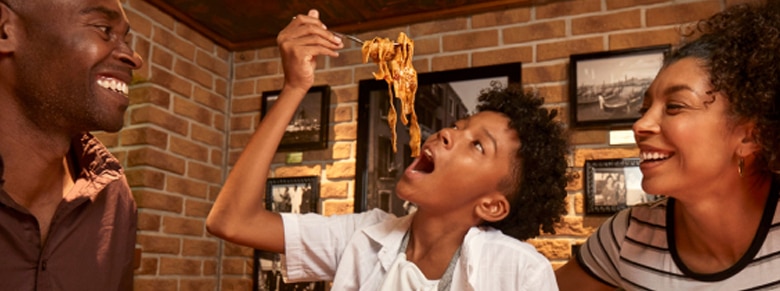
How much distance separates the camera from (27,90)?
3.92 ft

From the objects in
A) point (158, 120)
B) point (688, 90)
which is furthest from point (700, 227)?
point (158, 120)

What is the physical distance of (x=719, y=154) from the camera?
4.37 ft

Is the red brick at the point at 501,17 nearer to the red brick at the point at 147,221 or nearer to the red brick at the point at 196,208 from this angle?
the red brick at the point at 196,208

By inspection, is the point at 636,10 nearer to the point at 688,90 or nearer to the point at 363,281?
the point at 688,90

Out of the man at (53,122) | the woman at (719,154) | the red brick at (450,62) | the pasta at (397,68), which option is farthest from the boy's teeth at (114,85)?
the red brick at (450,62)

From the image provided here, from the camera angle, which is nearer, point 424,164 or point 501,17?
point 424,164

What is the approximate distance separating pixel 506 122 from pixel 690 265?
0.54 meters

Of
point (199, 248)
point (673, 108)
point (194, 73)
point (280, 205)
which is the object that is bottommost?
point (199, 248)

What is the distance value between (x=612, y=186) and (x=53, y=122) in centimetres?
197

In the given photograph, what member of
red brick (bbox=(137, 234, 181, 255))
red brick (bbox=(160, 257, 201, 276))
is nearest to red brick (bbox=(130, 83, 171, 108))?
red brick (bbox=(137, 234, 181, 255))

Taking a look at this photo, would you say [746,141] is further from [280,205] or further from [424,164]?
[280,205]

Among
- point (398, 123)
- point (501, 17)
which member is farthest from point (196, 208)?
point (501, 17)

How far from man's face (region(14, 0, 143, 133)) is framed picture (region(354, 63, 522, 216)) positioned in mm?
1668

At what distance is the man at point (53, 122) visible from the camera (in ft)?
3.87
